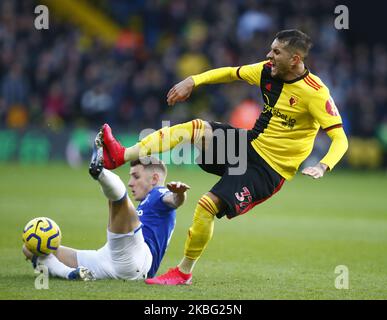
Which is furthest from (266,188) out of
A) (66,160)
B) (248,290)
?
(66,160)

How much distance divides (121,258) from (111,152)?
99 centimetres

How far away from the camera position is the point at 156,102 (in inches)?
864

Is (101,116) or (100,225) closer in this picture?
→ (100,225)

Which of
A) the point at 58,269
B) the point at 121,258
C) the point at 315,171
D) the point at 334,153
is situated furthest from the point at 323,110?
the point at 58,269

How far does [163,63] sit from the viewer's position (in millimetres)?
23109

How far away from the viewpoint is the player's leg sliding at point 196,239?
280 inches

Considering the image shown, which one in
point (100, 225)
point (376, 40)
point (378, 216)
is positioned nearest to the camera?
point (100, 225)

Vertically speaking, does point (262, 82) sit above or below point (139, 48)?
below

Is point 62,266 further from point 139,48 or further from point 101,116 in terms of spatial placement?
point 139,48

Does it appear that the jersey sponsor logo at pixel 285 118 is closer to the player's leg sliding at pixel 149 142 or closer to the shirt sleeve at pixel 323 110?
the shirt sleeve at pixel 323 110

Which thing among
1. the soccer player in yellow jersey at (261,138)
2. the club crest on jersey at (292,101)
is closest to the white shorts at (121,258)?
the soccer player in yellow jersey at (261,138)

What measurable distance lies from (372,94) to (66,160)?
865 centimetres

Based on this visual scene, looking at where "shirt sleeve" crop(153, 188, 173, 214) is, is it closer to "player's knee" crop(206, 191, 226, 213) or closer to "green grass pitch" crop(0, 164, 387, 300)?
"player's knee" crop(206, 191, 226, 213)

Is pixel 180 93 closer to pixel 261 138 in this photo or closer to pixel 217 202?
pixel 261 138
